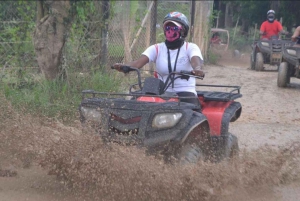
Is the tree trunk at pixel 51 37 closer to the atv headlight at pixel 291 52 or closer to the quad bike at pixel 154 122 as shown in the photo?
the quad bike at pixel 154 122

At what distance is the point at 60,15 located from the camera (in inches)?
335

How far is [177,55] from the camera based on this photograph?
18.7 ft

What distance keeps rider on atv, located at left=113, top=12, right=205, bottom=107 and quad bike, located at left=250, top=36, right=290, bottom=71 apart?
464 inches

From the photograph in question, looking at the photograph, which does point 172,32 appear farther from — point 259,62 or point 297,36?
point 259,62

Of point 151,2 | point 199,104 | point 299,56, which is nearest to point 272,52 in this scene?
point 299,56

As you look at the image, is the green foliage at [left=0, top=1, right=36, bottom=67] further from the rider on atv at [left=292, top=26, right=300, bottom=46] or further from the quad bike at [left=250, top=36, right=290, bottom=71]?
the quad bike at [left=250, top=36, right=290, bottom=71]

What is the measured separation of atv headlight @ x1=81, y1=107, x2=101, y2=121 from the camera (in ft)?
16.1

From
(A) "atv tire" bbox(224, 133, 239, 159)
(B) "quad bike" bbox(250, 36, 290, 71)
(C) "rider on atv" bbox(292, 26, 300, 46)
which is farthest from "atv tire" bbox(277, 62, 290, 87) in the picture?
(A) "atv tire" bbox(224, 133, 239, 159)

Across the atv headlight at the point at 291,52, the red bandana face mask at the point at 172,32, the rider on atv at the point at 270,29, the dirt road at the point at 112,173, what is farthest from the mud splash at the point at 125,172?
the rider on atv at the point at 270,29

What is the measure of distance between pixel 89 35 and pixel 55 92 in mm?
1888

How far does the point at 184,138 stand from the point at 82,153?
82 centimetres

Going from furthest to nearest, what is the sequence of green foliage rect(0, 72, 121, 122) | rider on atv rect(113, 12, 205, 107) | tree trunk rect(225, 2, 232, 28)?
tree trunk rect(225, 2, 232, 28) → green foliage rect(0, 72, 121, 122) → rider on atv rect(113, 12, 205, 107)

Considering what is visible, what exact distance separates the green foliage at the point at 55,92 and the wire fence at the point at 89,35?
1.16 ft

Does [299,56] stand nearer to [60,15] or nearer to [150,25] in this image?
[150,25]
